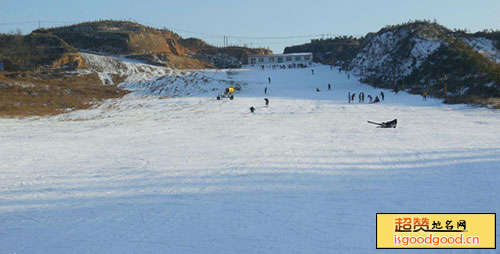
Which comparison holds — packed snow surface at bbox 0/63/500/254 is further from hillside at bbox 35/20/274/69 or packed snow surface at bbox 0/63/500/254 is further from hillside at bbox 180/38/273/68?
hillside at bbox 180/38/273/68

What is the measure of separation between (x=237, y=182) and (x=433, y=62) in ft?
120

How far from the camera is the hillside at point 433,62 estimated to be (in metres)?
28.4

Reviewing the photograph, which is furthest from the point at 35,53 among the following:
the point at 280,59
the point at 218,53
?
the point at 280,59

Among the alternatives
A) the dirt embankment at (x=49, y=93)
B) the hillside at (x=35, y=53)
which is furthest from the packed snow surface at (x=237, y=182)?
the hillside at (x=35, y=53)

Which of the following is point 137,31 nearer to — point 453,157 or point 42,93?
point 42,93

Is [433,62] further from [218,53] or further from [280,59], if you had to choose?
[218,53]

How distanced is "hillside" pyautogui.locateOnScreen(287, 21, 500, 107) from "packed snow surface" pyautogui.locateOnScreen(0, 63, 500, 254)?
11.1 m

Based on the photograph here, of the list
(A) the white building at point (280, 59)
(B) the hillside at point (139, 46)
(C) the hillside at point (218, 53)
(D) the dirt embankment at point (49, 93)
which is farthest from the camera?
(A) the white building at point (280, 59)

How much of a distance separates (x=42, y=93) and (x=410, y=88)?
36.5 meters

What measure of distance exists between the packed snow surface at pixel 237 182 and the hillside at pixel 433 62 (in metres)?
11.1

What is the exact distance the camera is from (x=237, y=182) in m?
8.01

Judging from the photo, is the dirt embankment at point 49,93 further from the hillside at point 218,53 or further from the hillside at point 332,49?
the hillside at point 332,49

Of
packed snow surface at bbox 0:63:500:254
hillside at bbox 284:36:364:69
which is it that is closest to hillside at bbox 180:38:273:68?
hillside at bbox 284:36:364:69

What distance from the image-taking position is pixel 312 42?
84.6m
